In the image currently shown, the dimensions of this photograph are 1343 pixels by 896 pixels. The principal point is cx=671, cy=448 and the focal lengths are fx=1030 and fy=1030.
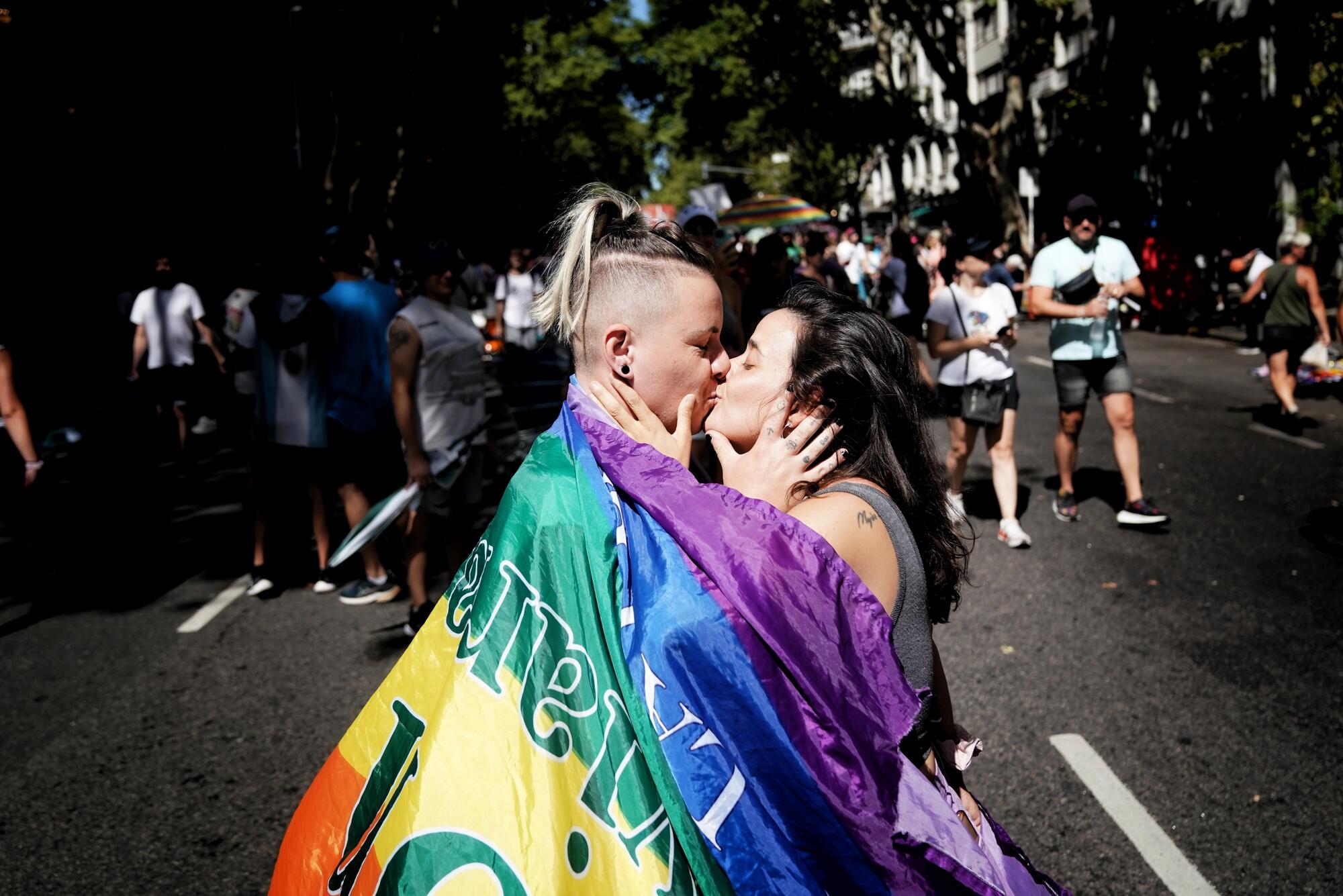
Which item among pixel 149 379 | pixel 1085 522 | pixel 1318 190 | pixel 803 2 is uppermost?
pixel 803 2

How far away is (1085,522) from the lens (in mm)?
6961

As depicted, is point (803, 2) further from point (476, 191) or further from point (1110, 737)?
point (1110, 737)

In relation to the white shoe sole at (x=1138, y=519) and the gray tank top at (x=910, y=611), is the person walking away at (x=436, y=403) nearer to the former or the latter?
the gray tank top at (x=910, y=611)

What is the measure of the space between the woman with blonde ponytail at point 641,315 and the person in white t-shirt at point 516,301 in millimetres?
9916

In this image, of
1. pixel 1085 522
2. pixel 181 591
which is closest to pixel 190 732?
pixel 181 591

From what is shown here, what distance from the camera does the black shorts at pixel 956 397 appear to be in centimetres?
662

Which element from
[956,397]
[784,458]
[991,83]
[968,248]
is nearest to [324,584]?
[956,397]

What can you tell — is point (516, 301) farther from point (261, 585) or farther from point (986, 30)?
point (986, 30)

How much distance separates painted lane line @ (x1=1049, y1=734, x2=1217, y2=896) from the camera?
3088mm

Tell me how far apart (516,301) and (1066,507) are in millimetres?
7588

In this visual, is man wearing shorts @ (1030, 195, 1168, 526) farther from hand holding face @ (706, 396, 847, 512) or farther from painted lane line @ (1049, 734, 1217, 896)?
hand holding face @ (706, 396, 847, 512)

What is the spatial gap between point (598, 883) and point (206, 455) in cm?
1052

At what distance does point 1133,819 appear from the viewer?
342 cm

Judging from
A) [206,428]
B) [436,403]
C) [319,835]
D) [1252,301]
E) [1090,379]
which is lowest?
[206,428]
